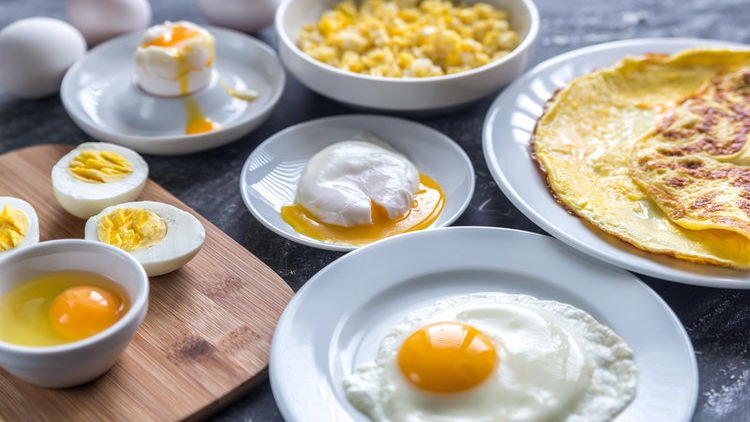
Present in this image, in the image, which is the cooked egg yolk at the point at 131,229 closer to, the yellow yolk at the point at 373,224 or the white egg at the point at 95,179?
the white egg at the point at 95,179

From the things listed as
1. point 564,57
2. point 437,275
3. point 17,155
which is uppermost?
point 564,57

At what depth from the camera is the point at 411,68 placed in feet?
9.34

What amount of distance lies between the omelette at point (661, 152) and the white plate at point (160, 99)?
1.08 metres

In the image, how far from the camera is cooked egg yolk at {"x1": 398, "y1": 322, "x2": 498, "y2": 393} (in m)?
1.76

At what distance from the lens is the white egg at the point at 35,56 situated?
9.90 ft

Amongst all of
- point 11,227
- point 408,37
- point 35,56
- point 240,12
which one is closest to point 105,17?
point 35,56

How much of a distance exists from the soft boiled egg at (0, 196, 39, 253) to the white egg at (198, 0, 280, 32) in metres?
1.54

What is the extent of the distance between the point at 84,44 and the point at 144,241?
1424 mm

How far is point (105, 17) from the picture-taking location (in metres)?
3.36

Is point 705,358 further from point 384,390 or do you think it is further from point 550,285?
point 384,390

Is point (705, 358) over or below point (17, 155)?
over

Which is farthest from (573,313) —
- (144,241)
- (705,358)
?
(144,241)

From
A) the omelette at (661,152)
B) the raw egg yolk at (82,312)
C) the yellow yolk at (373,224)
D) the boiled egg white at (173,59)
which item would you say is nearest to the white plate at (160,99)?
the boiled egg white at (173,59)

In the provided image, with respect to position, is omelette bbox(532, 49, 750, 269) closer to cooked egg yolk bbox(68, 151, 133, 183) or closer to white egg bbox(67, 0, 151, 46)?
cooked egg yolk bbox(68, 151, 133, 183)
